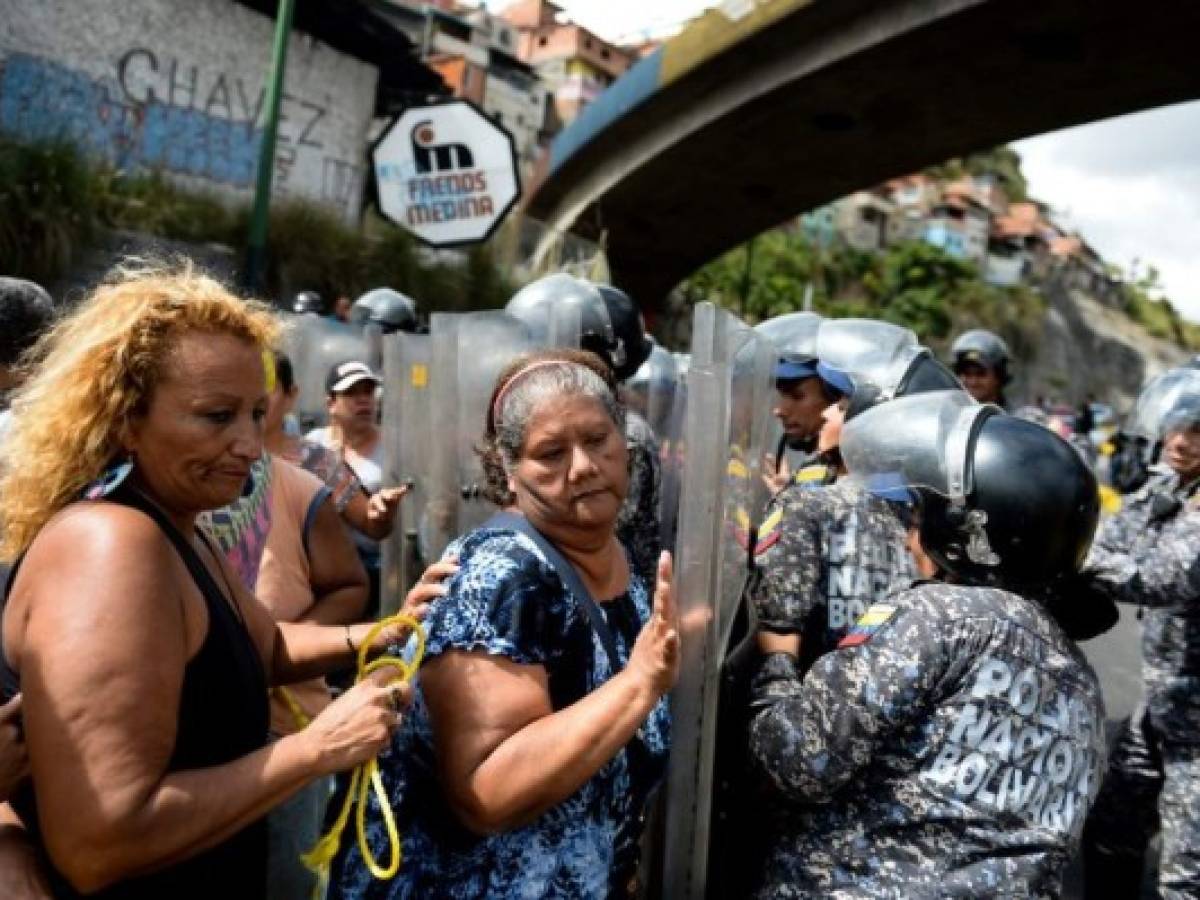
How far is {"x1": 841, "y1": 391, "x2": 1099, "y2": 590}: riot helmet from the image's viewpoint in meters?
1.77

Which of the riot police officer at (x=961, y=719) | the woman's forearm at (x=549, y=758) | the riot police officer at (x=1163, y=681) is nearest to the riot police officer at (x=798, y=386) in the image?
the riot police officer at (x=1163, y=681)

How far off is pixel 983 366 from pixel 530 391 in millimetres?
3799

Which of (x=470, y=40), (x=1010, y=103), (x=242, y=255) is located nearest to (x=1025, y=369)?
(x=470, y=40)

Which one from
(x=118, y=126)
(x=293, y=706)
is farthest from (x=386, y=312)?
(x=118, y=126)

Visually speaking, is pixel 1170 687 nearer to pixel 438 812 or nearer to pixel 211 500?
pixel 438 812

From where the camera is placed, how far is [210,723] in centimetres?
143

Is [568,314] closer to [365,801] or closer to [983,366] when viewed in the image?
[365,801]

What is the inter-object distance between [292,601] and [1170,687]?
2752mm

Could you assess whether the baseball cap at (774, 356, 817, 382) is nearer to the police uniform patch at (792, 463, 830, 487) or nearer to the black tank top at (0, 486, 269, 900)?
the police uniform patch at (792, 463, 830, 487)

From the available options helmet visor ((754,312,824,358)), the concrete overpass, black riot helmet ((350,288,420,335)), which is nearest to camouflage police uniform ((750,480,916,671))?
helmet visor ((754,312,824,358))

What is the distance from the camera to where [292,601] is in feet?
8.45

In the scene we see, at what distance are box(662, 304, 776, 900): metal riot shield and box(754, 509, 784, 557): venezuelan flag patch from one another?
307mm

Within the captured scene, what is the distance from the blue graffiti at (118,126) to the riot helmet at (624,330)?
950 cm

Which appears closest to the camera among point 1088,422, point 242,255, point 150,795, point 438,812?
point 150,795
